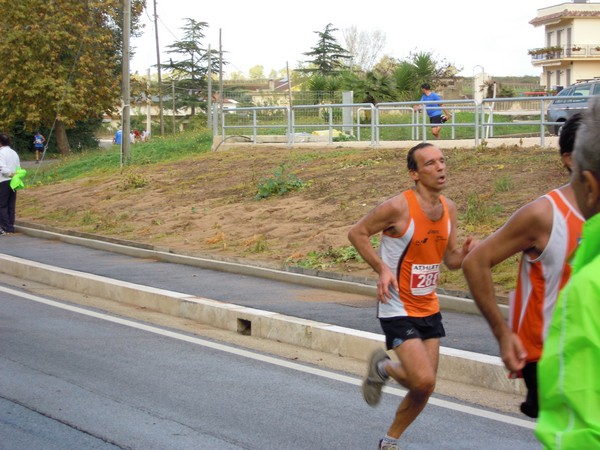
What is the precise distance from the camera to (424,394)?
5328 millimetres

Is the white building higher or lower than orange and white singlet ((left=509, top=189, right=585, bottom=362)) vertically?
higher

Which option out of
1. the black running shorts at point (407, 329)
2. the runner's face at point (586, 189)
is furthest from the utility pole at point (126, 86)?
the runner's face at point (586, 189)

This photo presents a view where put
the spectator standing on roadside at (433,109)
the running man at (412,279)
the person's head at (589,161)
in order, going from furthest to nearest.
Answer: the spectator standing on roadside at (433,109), the running man at (412,279), the person's head at (589,161)

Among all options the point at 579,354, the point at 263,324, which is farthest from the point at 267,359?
the point at 579,354

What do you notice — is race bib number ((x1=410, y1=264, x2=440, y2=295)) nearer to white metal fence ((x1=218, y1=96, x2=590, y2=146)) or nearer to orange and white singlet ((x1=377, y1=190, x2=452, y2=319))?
orange and white singlet ((x1=377, y1=190, x2=452, y2=319))

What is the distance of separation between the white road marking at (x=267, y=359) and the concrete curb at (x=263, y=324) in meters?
0.56

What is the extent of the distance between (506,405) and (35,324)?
17.6 feet

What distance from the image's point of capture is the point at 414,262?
5.48 m

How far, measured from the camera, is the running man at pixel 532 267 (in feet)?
12.3

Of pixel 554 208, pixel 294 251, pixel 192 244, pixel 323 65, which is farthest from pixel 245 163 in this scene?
pixel 323 65

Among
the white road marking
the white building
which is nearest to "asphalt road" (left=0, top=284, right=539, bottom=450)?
the white road marking

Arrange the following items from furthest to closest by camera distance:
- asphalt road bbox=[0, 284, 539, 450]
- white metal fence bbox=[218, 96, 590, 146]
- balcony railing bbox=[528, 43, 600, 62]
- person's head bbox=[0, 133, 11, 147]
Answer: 1. balcony railing bbox=[528, 43, 600, 62]
2. white metal fence bbox=[218, 96, 590, 146]
3. person's head bbox=[0, 133, 11, 147]
4. asphalt road bbox=[0, 284, 539, 450]

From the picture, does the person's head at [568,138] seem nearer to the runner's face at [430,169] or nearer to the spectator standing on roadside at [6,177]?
the runner's face at [430,169]

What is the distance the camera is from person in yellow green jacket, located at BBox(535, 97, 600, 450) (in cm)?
205
